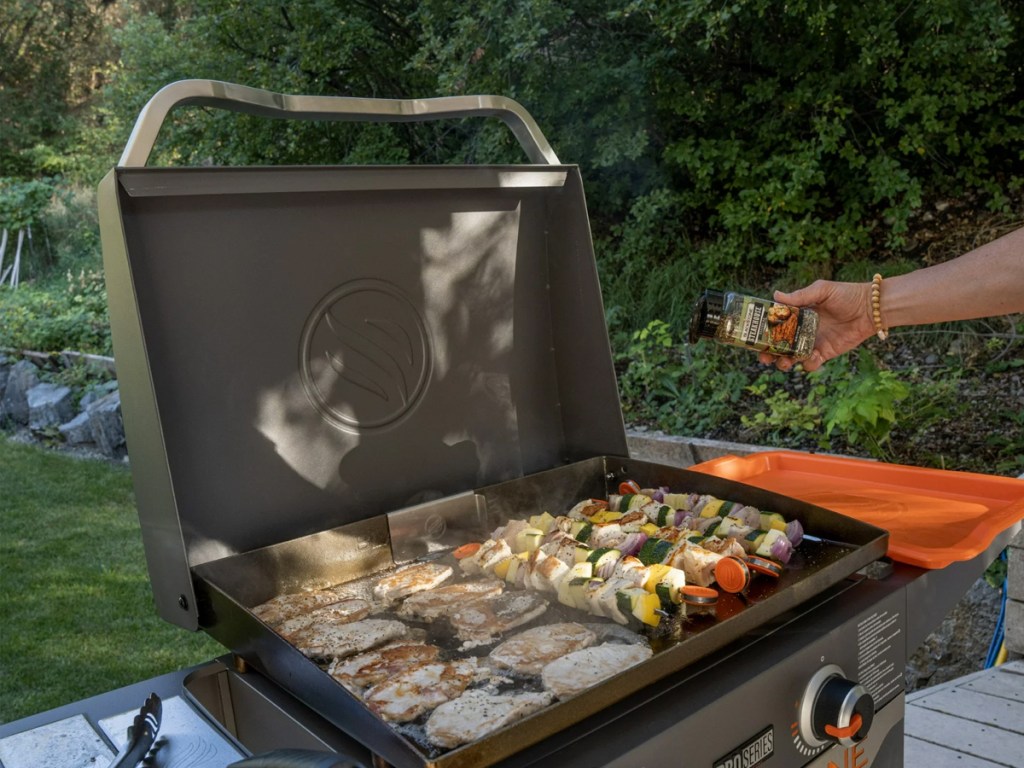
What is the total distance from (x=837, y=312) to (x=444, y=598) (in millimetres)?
1162

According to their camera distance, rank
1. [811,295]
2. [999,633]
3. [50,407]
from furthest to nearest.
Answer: [50,407], [999,633], [811,295]

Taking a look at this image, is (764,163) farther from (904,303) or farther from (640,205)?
(904,303)

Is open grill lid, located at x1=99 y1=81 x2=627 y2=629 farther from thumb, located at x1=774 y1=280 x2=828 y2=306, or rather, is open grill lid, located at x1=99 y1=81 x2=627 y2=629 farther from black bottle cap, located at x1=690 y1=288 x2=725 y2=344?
thumb, located at x1=774 y1=280 x2=828 y2=306

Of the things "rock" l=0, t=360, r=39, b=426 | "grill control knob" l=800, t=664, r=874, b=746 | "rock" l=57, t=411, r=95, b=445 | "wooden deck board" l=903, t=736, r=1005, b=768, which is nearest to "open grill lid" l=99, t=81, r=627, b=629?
"grill control knob" l=800, t=664, r=874, b=746

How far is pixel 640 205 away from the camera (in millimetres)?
5895

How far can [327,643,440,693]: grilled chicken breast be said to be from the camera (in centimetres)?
110

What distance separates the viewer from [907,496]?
1.76 metres

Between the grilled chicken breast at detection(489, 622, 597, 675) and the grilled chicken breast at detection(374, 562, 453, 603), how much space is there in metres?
0.23

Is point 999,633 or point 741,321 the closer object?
point 741,321

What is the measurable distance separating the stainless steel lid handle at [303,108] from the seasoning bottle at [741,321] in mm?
458

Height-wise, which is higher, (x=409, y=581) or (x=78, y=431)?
(x=409, y=581)

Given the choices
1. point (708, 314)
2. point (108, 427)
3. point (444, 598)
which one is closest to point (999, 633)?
point (708, 314)

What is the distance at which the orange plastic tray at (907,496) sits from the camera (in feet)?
4.77

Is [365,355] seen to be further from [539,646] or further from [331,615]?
[539,646]
